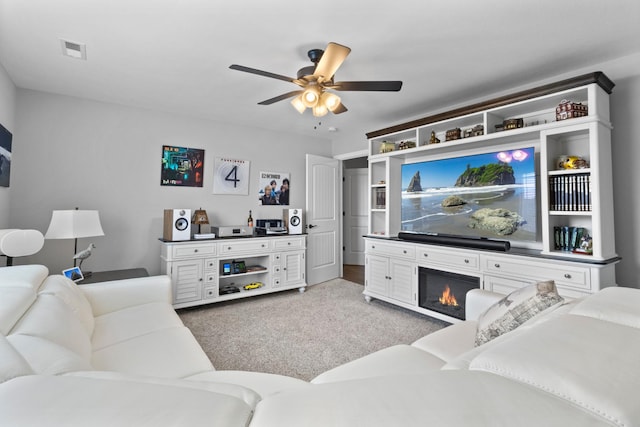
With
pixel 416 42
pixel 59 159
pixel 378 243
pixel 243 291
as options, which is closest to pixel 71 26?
pixel 59 159

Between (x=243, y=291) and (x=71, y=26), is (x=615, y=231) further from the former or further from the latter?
(x=71, y=26)

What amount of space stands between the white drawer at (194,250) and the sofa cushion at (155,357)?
66.3 inches

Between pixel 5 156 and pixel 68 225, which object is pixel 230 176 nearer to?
pixel 68 225

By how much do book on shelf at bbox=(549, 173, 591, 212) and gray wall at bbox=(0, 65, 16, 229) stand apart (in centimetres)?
484

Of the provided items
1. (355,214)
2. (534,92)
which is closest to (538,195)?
(534,92)

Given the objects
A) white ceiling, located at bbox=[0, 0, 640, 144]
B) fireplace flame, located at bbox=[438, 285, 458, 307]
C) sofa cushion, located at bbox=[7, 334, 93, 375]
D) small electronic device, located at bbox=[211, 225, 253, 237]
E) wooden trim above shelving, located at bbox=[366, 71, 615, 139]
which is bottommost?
fireplace flame, located at bbox=[438, 285, 458, 307]

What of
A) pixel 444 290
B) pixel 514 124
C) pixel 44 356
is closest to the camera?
pixel 44 356

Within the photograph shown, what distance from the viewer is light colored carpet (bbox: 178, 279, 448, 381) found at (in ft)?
7.31

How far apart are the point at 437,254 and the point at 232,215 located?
281 centimetres

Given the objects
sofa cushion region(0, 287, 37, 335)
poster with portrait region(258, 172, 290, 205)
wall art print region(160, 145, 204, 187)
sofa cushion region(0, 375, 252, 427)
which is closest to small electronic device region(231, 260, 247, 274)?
poster with portrait region(258, 172, 290, 205)

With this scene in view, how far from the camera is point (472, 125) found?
10.2 feet

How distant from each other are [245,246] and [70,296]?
2.11 meters

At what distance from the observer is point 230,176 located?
159 inches

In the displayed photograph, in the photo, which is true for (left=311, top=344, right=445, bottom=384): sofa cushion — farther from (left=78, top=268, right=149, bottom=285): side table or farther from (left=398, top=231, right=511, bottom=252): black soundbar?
(left=78, top=268, right=149, bottom=285): side table
